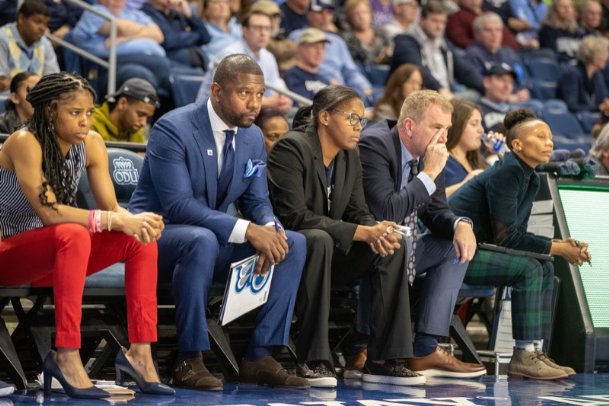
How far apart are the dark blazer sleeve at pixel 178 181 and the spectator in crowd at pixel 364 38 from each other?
20.4 feet

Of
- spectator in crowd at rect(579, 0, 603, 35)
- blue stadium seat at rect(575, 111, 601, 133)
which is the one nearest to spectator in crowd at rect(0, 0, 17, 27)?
blue stadium seat at rect(575, 111, 601, 133)

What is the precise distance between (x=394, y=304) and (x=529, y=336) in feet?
3.22

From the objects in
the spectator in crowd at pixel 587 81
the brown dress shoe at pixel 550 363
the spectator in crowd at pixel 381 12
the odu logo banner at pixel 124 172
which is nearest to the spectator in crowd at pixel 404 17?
the spectator in crowd at pixel 381 12

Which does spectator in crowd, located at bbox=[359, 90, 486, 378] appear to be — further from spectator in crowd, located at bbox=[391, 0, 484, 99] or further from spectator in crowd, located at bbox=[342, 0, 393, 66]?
spectator in crowd, located at bbox=[342, 0, 393, 66]

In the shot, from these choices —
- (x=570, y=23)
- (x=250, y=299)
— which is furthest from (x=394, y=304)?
(x=570, y=23)

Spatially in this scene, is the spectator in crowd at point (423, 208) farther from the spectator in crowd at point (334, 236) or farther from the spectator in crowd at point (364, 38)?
the spectator in crowd at point (364, 38)

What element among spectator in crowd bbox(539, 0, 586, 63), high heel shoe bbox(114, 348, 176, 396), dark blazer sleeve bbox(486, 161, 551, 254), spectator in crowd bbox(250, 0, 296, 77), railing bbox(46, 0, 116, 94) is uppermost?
spectator in crowd bbox(539, 0, 586, 63)

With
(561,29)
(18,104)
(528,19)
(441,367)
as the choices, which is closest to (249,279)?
(441,367)

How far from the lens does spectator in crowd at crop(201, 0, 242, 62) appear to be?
10133 millimetres

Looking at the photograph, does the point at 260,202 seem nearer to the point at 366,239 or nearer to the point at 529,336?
the point at 366,239

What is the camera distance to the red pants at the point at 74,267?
459 centimetres

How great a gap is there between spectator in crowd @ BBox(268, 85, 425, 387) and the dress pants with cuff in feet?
0.41

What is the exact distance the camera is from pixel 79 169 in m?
4.96

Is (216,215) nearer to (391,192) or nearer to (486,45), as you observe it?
(391,192)
